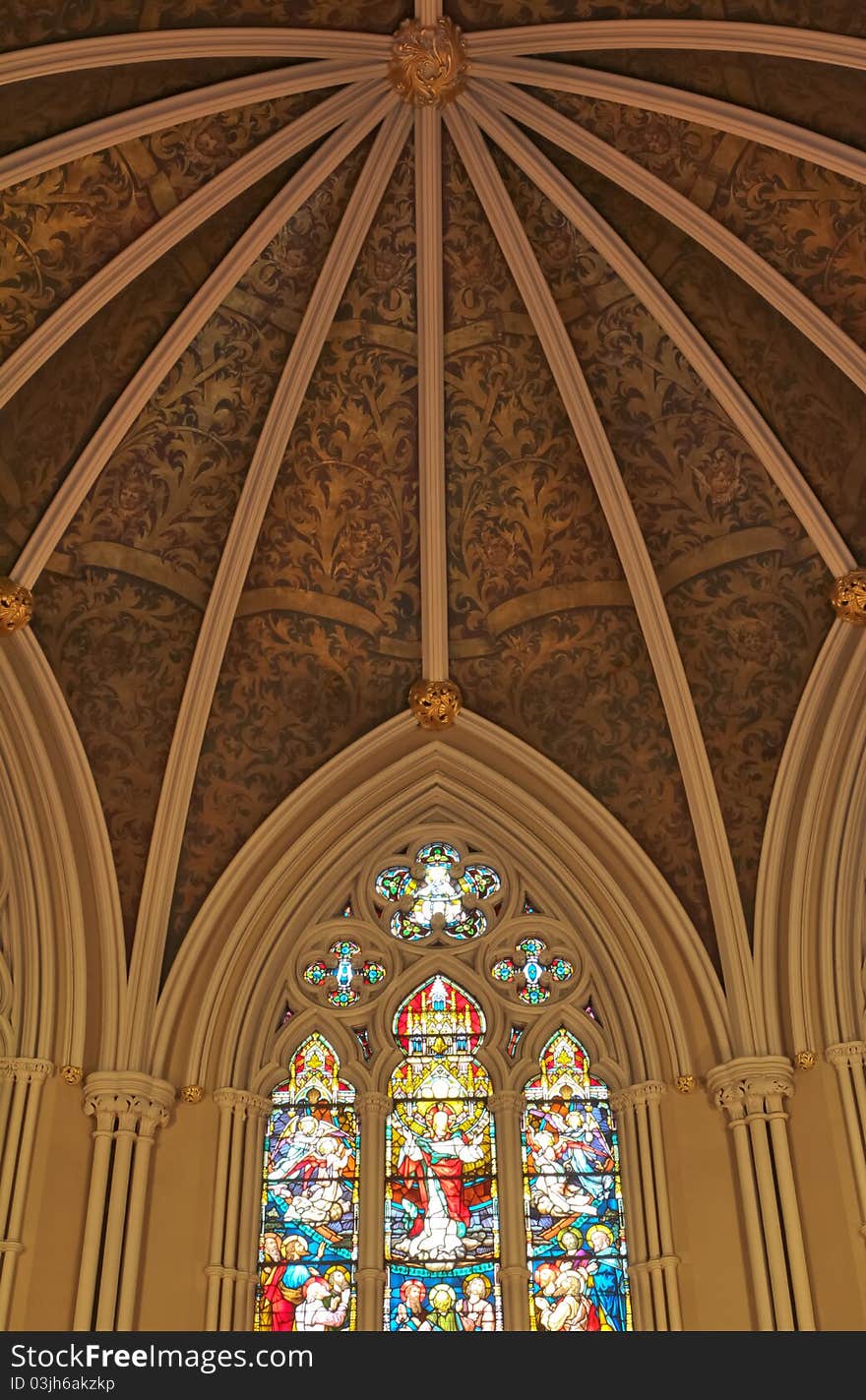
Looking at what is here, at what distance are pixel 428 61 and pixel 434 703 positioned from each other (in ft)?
14.2

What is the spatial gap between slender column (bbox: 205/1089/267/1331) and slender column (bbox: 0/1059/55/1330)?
1156mm

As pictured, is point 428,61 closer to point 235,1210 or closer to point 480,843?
point 480,843

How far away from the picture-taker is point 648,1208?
11.4m

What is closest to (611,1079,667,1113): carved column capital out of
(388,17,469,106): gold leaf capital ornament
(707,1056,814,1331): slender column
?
(707,1056,814,1331): slender column

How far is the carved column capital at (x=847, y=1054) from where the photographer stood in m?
11.6

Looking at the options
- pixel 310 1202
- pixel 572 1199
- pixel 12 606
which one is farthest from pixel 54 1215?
pixel 12 606

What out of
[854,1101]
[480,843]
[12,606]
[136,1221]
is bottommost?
[136,1221]

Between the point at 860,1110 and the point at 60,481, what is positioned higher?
the point at 60,481

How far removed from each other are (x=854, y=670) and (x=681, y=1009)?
2574 millimetres

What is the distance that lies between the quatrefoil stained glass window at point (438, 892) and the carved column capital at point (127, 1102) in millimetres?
2142

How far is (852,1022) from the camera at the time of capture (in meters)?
11.8
